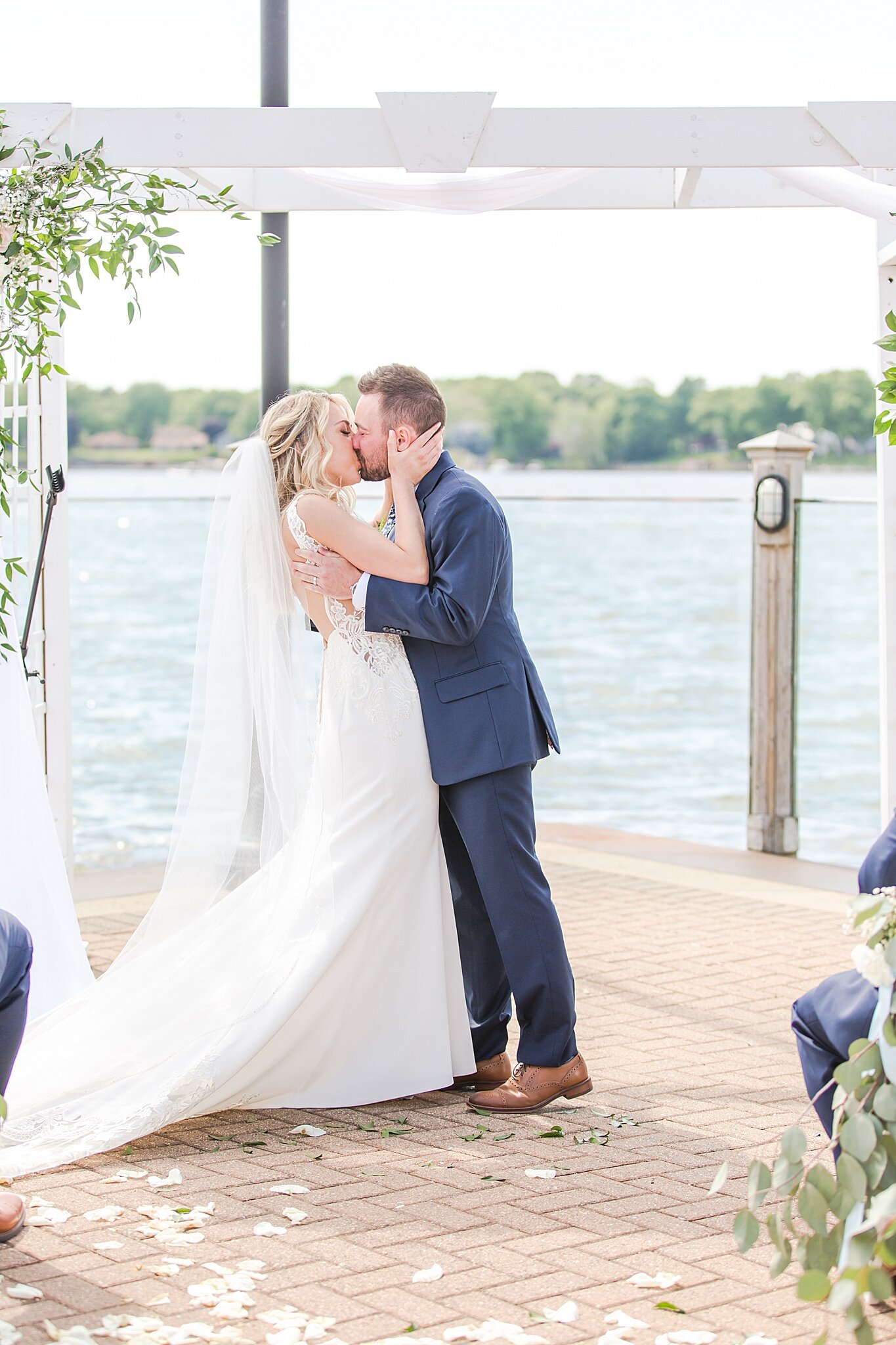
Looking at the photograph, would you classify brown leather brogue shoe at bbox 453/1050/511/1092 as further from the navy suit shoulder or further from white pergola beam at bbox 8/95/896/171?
white pergola beam at bbox 8/95/896/171

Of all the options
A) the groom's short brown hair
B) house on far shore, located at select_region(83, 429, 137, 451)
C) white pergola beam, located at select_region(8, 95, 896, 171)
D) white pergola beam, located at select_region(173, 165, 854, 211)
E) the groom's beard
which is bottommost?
the groom's beard

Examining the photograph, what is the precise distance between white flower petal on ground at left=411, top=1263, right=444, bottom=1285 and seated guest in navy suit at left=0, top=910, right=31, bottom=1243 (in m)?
0.85

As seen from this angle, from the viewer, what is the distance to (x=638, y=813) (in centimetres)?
1147

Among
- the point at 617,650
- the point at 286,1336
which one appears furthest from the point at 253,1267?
the point at 617,650

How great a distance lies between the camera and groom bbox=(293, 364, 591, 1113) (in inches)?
153

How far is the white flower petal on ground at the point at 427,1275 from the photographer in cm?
285

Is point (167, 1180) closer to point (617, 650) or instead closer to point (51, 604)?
point (51, 604)

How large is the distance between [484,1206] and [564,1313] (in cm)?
56

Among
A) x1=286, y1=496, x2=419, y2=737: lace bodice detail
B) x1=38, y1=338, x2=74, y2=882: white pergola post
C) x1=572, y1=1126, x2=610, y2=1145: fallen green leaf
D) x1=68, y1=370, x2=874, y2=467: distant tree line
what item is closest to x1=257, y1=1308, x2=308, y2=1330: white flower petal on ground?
x1=572, y1=1126, x2=610, y2=1145: fallen green leaf

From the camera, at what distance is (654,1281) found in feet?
9.32

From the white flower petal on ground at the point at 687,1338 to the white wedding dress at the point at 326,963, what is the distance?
145 centimetres

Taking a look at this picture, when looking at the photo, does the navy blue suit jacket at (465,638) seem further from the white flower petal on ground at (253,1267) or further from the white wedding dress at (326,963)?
the white flower petal on ground at (253,1267)

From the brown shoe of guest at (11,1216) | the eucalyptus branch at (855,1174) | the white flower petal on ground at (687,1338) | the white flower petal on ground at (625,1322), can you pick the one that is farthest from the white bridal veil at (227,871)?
the eucalyptus branch at (855,1174)

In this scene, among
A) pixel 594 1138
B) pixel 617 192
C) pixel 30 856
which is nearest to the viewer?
pixel 594 1138
